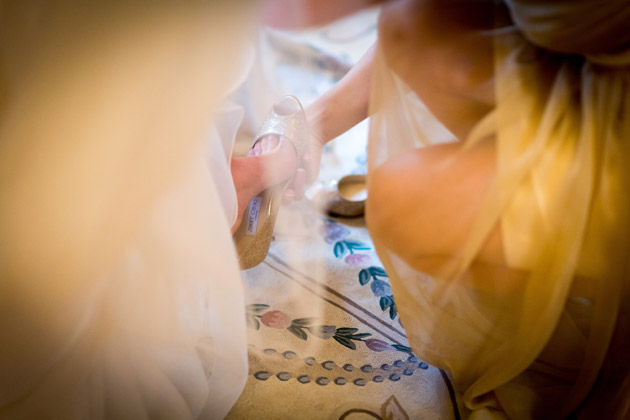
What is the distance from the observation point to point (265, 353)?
2.54 ft

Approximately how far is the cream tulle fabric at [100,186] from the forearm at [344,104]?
391 millimetres

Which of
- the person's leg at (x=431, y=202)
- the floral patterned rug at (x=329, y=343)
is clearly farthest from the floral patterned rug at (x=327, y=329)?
the person's leg at (x=431, y=202)

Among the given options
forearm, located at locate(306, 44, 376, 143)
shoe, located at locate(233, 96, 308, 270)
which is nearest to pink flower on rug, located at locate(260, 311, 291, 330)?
shoe, located at locate(233, 96, 308, 270)

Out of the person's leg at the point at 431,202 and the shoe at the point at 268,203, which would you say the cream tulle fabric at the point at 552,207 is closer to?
the person's leg at the point at 431,202

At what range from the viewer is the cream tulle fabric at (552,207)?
1.54ft

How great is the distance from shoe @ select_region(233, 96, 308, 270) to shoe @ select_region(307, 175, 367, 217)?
6.9 inches

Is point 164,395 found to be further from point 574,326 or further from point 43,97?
point 574,326

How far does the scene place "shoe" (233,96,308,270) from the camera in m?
0.87

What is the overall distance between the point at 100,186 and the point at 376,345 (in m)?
0.52

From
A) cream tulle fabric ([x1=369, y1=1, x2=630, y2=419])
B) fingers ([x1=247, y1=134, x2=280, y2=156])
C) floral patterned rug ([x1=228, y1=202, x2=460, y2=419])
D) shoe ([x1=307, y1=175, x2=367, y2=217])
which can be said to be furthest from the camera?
shoe ([x1=307, y1=175, x2=367, y2=217])

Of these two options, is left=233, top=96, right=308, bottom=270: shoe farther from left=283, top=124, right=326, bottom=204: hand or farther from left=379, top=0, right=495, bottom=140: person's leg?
left=379, top=0, right=495, bottom=140: person's leg

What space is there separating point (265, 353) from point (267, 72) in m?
0.57

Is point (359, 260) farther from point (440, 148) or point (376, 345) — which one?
point (440, 148)

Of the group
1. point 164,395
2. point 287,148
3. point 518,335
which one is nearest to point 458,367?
point 518,335
